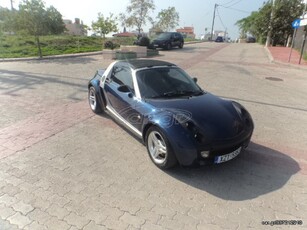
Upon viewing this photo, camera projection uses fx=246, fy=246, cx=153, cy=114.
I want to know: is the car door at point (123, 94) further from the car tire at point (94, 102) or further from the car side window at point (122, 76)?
the car tire at point (94, 102)

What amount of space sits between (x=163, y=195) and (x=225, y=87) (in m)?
6.41

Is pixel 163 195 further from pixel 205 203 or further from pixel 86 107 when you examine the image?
pixel 86 107

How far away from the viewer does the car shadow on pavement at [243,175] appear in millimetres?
3170

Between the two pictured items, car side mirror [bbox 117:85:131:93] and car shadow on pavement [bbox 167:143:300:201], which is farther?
car side mirror [bbox 117:85:131:93]

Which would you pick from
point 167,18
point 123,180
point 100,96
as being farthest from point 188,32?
point 123,180

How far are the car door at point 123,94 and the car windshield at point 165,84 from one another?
0.73 feet

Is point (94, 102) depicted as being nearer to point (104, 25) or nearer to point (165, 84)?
point (165, 84)

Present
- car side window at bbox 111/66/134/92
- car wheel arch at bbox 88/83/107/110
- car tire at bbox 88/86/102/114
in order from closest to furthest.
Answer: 1. car side window at bbox 111/66/134/92
2. car wheel arch at bbox 88/83/107/110
3. car tire at bbox 88/86/102/114

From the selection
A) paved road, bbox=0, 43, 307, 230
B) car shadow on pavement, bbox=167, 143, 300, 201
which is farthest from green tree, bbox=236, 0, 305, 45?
car shadow on pavement, bbox=167, 143, 300, 201

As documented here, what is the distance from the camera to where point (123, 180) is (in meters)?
3.35

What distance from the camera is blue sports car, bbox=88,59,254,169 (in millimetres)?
3215

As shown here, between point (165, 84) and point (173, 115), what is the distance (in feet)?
3.17

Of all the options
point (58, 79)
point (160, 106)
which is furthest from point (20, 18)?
point (160, 106)

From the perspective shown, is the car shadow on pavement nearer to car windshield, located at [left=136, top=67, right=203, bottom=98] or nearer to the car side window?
car windshield, located at [left=136, top=67, right=203, bottom=98]
